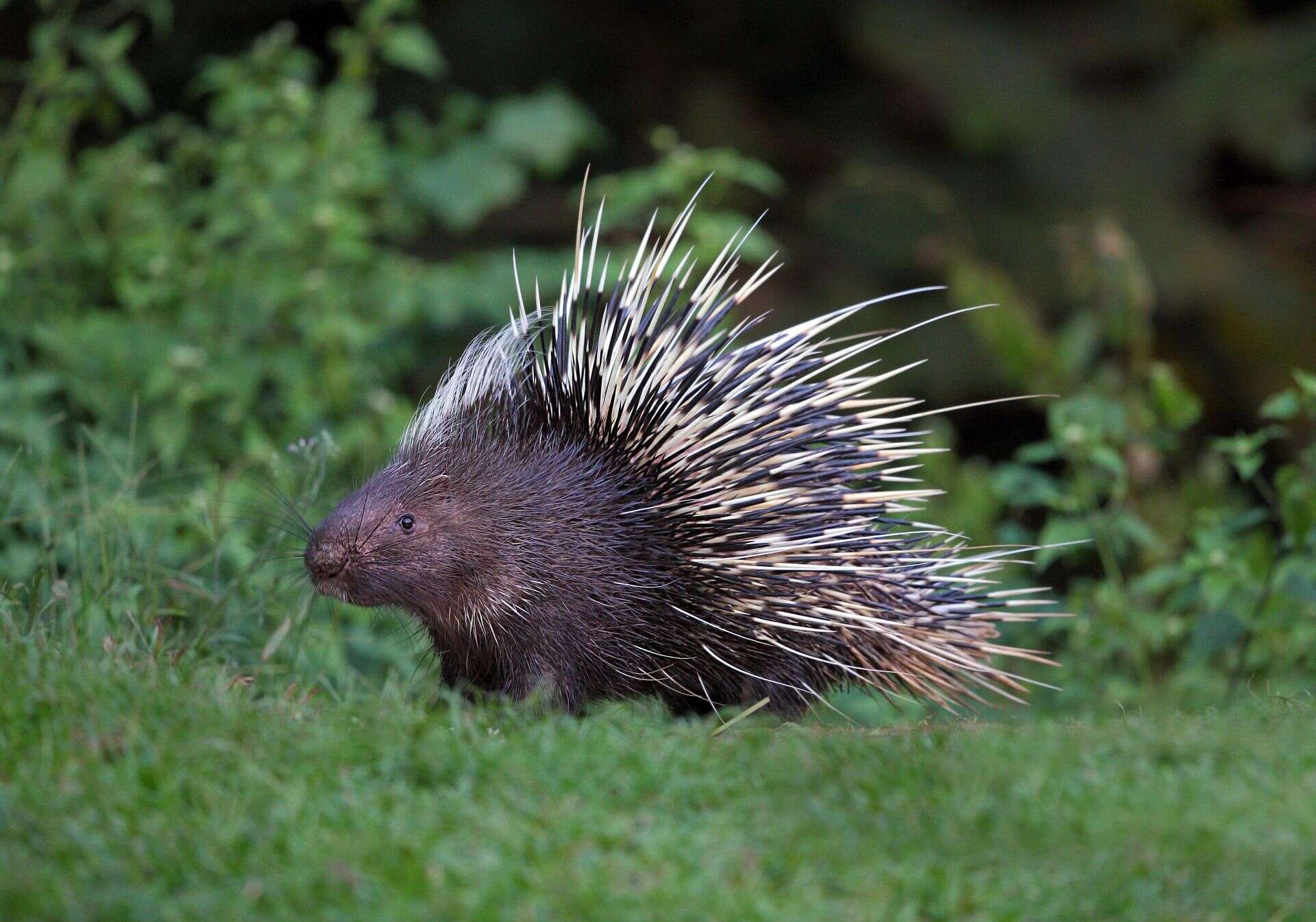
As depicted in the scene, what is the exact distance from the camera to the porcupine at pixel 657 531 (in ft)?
17.0

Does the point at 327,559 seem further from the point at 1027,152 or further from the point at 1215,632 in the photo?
the point at 1027,152

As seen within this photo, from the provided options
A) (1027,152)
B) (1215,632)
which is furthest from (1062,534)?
(1027,152)

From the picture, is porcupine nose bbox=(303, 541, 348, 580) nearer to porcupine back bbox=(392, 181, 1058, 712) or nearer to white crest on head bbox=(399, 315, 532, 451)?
porcupine back bbox=(392, 181, 1058, 712)

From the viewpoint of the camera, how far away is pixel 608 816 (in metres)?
3.62

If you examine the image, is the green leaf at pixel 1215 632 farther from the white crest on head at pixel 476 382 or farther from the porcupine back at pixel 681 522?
the white crest on head at pixel 476 382

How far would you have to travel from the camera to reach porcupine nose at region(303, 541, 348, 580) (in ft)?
16.8

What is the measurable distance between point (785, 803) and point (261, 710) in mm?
1575

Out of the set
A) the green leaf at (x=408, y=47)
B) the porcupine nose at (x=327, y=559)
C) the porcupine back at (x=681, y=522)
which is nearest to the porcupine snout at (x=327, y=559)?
the porcupine nose at (x=327, y=559)

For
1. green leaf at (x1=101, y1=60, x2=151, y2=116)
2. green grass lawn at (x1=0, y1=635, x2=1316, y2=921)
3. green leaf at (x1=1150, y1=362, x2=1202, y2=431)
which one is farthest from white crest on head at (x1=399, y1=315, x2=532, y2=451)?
green leaf at (x1=101, y1=60, x2=151, y2=116)

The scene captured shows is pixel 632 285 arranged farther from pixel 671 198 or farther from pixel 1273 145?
pixel 1273 145

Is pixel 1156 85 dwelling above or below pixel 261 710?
above

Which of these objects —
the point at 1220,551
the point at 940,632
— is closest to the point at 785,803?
the point at 940,632

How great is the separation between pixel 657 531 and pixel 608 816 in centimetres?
178

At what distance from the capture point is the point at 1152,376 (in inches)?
275
